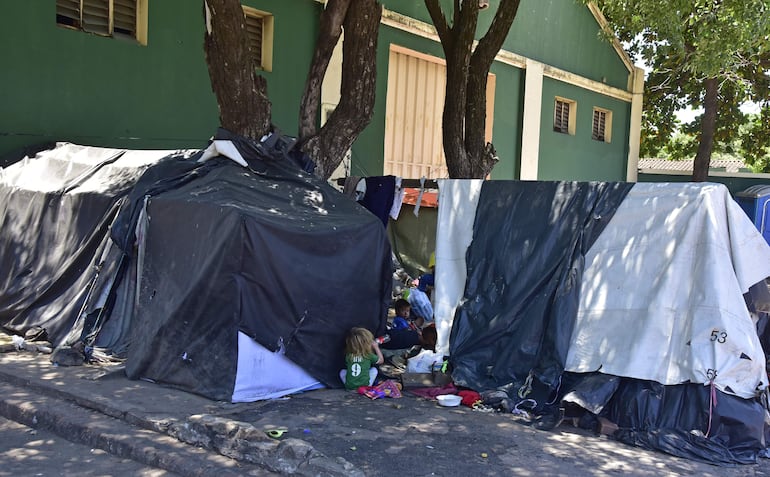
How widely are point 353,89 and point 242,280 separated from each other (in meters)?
3.76

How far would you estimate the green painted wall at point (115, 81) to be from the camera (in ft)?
31.3

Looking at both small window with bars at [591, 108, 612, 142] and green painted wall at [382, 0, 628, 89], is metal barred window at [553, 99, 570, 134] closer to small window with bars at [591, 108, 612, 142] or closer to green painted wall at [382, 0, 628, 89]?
green painted wall at [382, 0, 628, 89]

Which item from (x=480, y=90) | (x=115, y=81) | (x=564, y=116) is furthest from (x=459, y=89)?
(x=564, y=116)

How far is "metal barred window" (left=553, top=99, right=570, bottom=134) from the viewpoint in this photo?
19750 mm

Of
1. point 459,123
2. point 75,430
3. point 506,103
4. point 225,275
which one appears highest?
point 506,103

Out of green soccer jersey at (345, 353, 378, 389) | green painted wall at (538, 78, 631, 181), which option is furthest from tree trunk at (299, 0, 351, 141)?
green painted wall at (538, 78, 631, 181)

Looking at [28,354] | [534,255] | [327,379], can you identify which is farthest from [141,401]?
[534,255]

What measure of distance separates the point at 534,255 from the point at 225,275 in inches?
114

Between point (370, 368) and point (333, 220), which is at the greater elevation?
point (333, 220)

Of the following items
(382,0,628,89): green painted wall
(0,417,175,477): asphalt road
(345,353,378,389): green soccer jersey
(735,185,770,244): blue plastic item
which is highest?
(382,0,628,89): green painted wall

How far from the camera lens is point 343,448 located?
5.23 m

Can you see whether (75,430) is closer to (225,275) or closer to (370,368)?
(225,275)

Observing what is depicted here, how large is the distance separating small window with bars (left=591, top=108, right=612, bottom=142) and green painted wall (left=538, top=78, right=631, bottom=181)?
168 mm

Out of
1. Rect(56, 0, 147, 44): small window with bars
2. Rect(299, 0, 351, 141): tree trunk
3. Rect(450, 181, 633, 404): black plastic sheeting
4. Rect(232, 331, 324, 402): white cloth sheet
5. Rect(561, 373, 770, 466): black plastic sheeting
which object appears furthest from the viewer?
Rect(56, 0, 147, 44): small window with bars
